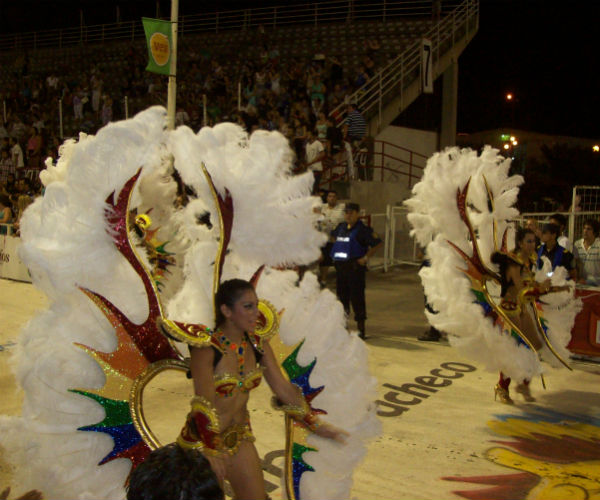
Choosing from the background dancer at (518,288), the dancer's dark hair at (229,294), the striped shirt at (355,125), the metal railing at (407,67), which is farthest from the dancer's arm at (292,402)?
the metal railing at (407,67)

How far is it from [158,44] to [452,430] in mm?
7874

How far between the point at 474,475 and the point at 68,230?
10.3 ft

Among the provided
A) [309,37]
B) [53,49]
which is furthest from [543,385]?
[53,49]

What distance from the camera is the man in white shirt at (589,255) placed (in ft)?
27.5

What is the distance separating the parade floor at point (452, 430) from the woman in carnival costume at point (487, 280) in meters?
0.43

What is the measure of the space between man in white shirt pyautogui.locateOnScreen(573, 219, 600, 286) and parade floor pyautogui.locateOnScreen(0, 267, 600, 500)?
1.46m

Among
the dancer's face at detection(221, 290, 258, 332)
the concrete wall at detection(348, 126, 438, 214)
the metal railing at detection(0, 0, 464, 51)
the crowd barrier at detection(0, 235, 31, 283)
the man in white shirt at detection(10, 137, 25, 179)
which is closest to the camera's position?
the dancer's face at detection(221, 290, 258, 332)

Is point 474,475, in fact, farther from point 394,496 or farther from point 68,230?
point 68,230

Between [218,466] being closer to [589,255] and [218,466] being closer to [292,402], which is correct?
[292,402]

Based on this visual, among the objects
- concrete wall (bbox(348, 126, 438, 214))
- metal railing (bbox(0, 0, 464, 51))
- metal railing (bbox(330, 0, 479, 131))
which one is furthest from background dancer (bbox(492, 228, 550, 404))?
metal railing (bbox(0, 0, 464, 51))

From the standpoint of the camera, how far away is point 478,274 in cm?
629

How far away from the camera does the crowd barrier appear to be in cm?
1288

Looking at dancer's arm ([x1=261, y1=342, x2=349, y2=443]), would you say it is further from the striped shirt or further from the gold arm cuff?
the striped shirt

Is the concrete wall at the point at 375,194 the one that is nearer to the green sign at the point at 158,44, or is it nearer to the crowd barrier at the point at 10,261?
the green sign at the point at 158,44
